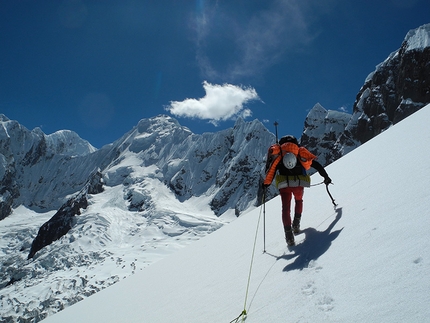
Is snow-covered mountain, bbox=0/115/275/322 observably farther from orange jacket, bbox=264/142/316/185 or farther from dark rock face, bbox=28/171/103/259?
orange jacket, bbox=264/142/316/185

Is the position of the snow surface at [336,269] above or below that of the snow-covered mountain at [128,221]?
below

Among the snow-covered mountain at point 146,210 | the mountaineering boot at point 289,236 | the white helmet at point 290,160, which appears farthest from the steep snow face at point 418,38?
the mountaineering boot at point 289,236

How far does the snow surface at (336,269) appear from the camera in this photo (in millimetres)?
2246

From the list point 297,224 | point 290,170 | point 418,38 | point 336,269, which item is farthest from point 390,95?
point 336,269

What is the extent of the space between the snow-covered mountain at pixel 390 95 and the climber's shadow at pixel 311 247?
87657mm

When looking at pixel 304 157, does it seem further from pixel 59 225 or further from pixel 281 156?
pixel 59 225

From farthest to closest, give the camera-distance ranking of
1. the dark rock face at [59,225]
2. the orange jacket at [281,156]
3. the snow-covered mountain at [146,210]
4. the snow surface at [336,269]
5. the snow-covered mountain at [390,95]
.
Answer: the dark rock face at [59,225]
the snow-covered mountain at [146,210]
the snow-covered mountain at [390,95]
the orange jacket at [281,156]
the snow surface at [336,269]

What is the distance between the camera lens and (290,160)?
4898 millimetres

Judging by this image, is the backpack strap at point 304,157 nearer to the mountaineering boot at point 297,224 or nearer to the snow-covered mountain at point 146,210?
the mountaineering boot at point 297,224

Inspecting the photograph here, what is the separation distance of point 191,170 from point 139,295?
181m

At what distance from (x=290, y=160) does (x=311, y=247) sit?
4.94ft

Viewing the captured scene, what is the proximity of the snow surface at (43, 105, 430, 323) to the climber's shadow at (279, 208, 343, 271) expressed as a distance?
0.02m

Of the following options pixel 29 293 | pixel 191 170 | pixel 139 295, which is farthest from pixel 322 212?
pixel 191 170

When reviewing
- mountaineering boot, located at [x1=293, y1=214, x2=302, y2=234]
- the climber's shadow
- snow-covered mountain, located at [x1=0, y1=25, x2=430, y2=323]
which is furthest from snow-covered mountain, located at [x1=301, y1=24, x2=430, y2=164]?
the climber's shadow
